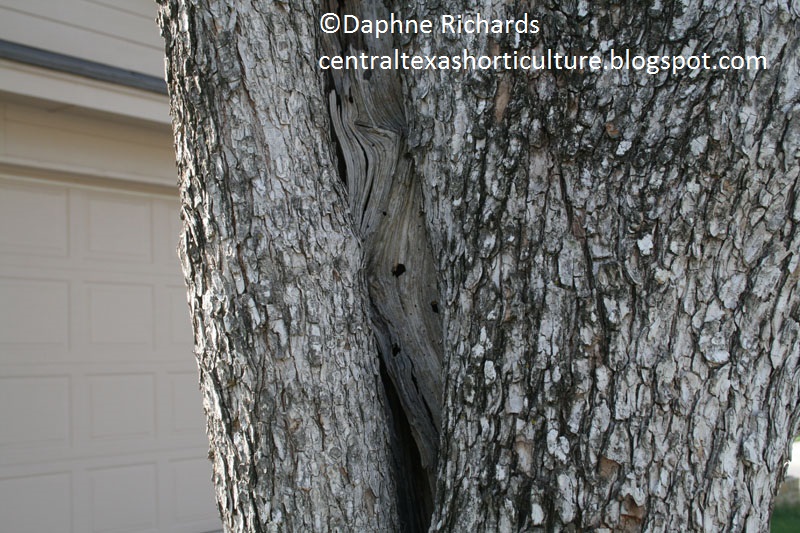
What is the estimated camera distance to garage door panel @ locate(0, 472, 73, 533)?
4988 mm

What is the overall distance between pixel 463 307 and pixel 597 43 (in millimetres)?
618

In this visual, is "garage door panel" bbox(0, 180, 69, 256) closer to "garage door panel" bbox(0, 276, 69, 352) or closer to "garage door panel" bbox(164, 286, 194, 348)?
"garage door panel" bbox(0, 276, 69, 352)

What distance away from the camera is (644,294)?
1561mm

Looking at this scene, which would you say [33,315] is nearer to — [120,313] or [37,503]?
[120,313]

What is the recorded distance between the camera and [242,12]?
1.86 m

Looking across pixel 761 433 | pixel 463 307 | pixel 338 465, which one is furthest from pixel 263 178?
pixel 761 433

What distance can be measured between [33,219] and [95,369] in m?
1.10

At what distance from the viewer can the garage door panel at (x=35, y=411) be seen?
16.6 ft

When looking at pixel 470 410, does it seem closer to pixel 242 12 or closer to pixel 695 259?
pixel 695 259

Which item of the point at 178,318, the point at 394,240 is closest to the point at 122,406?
the point at 178,318

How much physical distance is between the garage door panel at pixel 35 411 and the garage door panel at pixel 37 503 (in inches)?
8.8

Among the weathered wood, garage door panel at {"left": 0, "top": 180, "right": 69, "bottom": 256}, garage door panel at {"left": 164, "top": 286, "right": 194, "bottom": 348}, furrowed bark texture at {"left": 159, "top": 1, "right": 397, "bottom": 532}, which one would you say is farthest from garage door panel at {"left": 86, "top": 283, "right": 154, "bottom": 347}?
furrowed bark texture at {"left": 159, "top": 1, "right": 397, "bottom": 532}

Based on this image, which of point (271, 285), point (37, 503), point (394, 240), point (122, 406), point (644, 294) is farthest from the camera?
point (122, 406)

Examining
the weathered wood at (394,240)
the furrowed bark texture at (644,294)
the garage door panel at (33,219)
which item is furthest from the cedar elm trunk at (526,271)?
the garage door panel at (33,219)
